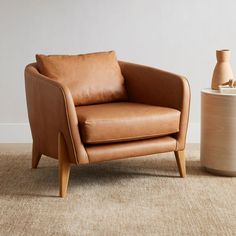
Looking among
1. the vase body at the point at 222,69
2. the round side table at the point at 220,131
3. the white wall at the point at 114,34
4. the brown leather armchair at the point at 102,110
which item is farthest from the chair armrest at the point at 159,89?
the white wall at the point at 114,34

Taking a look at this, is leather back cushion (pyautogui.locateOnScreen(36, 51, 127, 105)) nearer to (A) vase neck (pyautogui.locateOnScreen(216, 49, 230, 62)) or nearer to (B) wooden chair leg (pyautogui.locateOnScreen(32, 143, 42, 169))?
(B) wooden chair leg (pyautogui.locateOnScreen(32, 143, 42, 169))

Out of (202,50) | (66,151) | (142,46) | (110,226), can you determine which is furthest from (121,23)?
(110,226)

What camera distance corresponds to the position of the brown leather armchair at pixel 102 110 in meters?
3.43

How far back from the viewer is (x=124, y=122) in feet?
11.5

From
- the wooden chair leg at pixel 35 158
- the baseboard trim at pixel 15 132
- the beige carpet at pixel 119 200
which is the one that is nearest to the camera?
the beige carpet at pixel 119 200

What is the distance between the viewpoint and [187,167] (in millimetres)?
4117

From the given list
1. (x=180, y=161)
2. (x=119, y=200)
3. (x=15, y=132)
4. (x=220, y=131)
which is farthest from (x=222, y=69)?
(x=15, y=132)

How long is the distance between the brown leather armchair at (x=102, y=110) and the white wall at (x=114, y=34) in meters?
0.78

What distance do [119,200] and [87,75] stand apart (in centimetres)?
89

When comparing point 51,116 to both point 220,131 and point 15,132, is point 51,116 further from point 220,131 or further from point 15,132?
point 15,132

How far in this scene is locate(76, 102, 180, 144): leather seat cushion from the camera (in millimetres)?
3422

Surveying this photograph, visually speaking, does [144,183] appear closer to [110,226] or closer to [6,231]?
[110,226]

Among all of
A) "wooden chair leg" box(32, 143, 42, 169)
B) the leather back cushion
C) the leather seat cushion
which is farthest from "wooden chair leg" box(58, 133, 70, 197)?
"wooden chair leg" box(32, 143, 42, 169)

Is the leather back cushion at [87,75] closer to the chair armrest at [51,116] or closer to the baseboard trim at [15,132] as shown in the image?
the chair armrest at [51,116]
